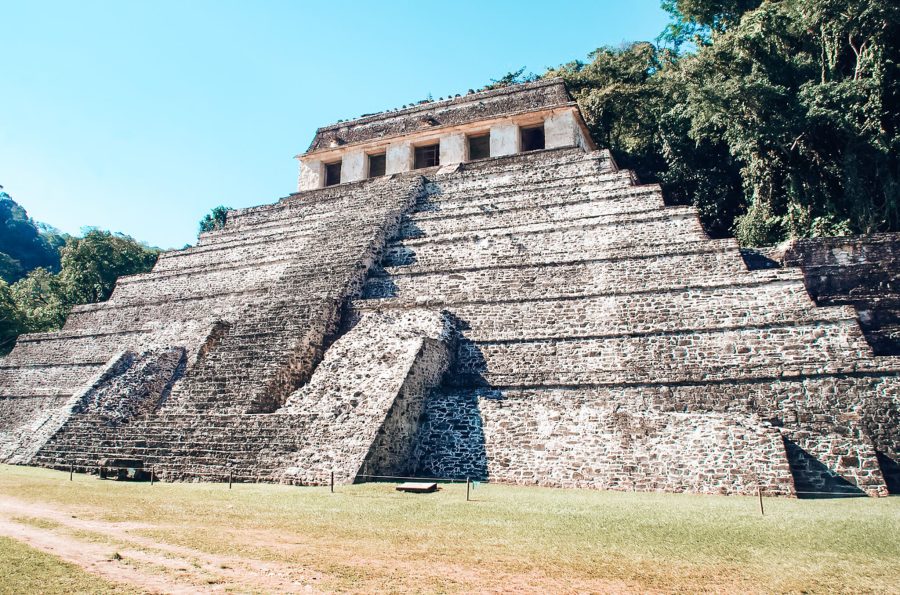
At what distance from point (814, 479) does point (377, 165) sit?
53.9 ft

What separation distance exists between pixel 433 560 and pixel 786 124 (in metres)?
14.6

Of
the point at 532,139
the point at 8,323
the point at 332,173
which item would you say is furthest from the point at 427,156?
the point at 8,323

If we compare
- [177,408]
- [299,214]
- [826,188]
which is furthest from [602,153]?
[177,408]

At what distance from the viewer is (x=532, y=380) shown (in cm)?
933

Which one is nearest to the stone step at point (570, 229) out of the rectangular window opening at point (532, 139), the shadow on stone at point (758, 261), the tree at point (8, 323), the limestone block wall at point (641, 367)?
the limestone block wall at point (641, 367)

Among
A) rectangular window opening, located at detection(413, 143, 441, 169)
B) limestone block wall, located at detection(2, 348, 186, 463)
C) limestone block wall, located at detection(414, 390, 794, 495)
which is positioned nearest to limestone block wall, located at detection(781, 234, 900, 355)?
limestone block wall, located at detection(414, 390, 794, 495)

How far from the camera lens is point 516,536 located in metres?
4.96

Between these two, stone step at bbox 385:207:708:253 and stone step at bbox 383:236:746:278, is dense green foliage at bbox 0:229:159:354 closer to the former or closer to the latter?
stone step at bbox 385:207:708:253

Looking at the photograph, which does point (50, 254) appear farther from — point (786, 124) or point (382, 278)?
point (786, 124)

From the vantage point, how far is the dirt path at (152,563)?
3.63 metres

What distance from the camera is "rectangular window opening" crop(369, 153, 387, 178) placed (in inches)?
815

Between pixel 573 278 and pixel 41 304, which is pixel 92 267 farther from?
pixel 573 278

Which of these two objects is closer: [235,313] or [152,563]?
[152,563]

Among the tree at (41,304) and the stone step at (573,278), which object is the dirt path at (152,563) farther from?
the tree at (41,304)
